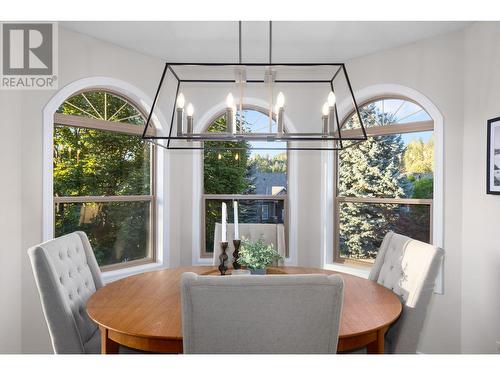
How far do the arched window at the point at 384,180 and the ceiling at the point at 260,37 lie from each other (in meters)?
0.58

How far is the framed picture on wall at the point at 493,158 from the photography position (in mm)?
2453

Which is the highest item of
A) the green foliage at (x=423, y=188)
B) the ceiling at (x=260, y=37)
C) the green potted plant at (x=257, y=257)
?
the ceiling at (x=260, y=37)

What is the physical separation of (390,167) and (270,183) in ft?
3.95

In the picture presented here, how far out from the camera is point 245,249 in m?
2.17

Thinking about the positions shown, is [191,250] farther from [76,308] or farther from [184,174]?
[76,308]

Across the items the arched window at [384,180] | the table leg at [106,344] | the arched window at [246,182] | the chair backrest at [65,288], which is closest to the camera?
the table leg at [106,344]

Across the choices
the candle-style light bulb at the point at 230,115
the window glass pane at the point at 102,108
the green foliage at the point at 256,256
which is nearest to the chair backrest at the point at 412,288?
the green foliage at the point at 256,256

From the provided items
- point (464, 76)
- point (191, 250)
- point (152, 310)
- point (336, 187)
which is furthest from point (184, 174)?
point (464, 76)

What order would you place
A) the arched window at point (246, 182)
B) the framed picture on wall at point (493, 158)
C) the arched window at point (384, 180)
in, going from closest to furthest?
the framed picture on wall at point (493, 158), the arched window at point (384, 180), the arched window at point (246, 182)

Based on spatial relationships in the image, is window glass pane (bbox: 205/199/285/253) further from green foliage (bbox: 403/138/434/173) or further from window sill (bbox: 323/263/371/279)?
green foliage (bbox: 403/138/434/173)

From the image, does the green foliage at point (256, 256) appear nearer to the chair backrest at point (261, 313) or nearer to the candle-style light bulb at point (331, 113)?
the candle-style light bulb at point (331, 113)

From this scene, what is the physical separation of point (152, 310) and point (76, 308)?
1.67ft

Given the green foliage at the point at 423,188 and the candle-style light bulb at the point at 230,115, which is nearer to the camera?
the candle-style light bulb at the point at 230,115

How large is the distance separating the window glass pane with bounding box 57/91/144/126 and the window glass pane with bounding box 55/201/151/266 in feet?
2.58
